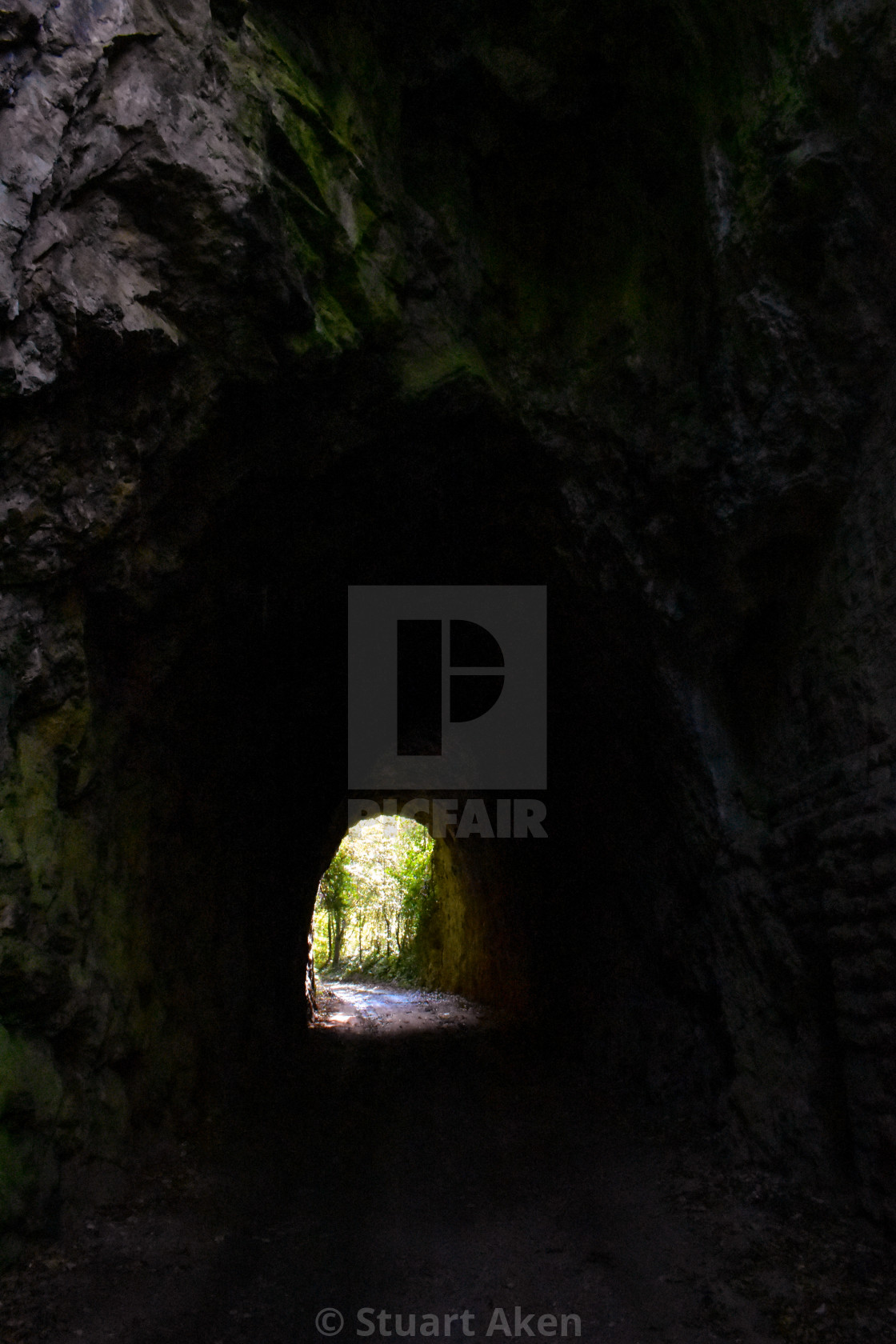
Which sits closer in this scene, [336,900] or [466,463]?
[466,463]

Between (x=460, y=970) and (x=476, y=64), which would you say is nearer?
(x=476, y=64)

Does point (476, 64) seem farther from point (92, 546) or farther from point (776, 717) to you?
point (776, 717)

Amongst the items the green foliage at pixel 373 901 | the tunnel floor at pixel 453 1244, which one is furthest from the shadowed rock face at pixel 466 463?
the green foliage at pixel 373 901

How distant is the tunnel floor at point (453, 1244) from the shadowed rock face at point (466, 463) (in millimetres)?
455

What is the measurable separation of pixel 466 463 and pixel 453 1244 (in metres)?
5.74

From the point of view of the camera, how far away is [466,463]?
7.53 meters

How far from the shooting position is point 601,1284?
4.49 m

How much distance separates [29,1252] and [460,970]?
1541 centimetres

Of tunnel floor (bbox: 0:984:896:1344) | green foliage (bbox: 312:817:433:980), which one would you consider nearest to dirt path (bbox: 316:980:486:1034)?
green foliage (bbox: 312:817:433:980)

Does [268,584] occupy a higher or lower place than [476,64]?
lower

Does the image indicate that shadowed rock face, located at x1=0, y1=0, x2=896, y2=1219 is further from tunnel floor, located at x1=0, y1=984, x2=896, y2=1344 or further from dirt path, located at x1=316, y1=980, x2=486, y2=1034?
dirt path, located at x1=316, y1=980, x2=486, y2=1034

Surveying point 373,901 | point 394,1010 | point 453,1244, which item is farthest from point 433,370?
point 373,901

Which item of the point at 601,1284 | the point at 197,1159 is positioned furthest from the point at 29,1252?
the point at 601,1284

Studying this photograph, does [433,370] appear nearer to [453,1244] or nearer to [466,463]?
[466,463]
